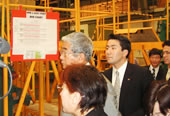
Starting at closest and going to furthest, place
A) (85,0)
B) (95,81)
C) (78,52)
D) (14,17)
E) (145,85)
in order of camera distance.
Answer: (95,81)
(78,52)
(14,17)
(145,85)
(85,0)

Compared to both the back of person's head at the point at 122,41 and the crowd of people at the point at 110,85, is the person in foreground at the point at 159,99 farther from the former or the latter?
the back of person's head at the point at 122,41

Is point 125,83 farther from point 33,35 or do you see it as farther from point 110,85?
point 33,35

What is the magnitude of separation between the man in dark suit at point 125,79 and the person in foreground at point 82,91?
4.14 feet

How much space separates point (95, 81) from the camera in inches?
56.0

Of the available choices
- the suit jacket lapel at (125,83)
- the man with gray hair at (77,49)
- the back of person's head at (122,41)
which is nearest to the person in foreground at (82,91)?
the man with gray hair at (77,49)

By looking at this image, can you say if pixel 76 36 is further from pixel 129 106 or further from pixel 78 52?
pixel 129 106

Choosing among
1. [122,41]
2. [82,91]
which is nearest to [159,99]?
[82,91]

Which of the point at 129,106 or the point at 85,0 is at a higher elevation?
the point at 85,0

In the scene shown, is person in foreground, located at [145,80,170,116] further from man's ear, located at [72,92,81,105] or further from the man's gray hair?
the man's gray hair

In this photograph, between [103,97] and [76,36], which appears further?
[76,36]

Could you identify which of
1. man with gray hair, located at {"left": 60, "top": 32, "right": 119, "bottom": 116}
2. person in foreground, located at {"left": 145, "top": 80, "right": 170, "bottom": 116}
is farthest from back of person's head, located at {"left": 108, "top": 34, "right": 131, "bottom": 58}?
person in foreground, located at {"left": 145, "top": 80, "right": 170, "bottom": 116}

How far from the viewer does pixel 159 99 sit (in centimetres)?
131

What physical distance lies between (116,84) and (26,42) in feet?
3.76

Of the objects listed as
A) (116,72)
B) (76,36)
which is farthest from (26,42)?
(116,72)
